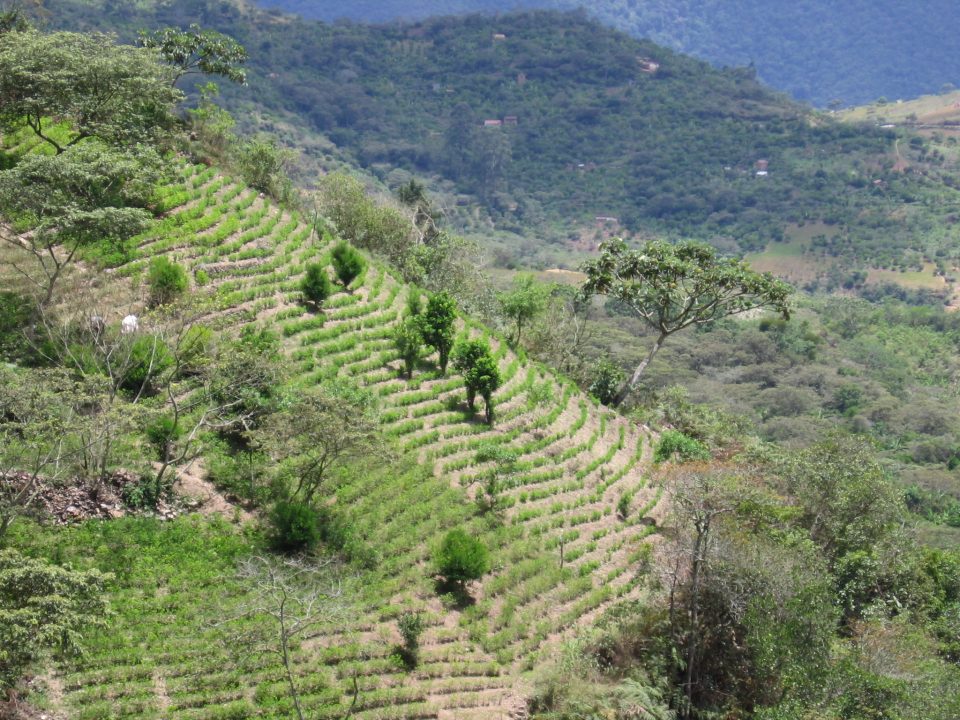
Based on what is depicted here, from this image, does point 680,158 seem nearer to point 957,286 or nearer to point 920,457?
point 957,286

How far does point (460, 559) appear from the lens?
17.4 metres

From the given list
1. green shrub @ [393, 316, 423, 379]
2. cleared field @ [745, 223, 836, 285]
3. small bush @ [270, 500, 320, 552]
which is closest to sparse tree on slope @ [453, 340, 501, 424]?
green shrub @ [393, 316, 423, 379]

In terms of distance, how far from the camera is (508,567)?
18938mm

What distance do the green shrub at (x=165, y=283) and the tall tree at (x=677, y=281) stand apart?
14.2 meters

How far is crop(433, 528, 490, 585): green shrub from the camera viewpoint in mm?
17469

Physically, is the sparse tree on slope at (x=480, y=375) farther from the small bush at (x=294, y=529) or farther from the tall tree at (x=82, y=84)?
the tall tree at (x=82, y=84)

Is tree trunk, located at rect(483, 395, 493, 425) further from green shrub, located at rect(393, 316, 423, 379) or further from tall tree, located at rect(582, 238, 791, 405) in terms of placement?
tall tree, located at rect(582, 238, 791, 405)

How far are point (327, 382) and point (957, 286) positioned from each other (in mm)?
108917

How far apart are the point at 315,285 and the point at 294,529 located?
9.76 meters

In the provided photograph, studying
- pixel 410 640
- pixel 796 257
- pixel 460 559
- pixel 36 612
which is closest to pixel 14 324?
pixel 36 612

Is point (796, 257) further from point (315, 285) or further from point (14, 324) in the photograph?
point (14, 324)

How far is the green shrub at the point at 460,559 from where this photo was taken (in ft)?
57.3

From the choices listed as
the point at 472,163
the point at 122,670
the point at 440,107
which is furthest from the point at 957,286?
the point at 122,670

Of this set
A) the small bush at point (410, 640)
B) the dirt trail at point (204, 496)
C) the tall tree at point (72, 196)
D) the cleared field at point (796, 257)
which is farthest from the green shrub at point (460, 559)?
the cleared field at point (796, 257)
